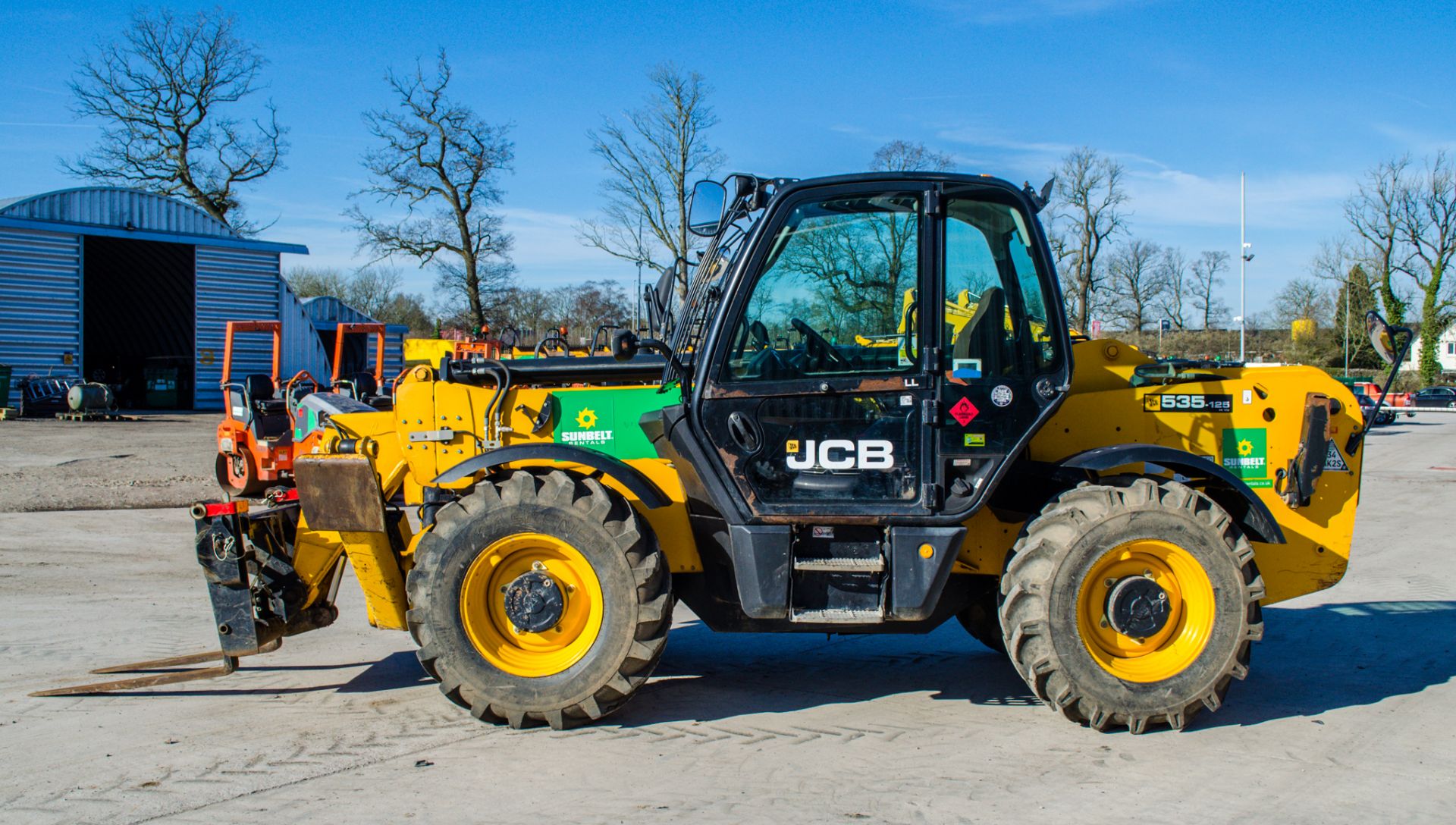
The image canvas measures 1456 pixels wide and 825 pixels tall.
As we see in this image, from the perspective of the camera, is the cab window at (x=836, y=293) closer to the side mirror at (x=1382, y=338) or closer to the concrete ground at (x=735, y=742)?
the concrete ground at (x=735, y=742)

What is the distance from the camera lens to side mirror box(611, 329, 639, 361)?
436cm

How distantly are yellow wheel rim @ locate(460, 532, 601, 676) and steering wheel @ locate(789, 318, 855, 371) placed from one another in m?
1.38

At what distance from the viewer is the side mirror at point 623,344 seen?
4355 millimetres

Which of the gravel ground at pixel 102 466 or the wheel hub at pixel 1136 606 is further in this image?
the gravel ground at pixel 102 466

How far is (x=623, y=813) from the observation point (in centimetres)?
386

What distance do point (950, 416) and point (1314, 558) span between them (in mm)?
2130

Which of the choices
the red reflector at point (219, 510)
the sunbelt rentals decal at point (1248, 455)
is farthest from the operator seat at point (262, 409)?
the sunbelt rentals decal at point (1248, 455)

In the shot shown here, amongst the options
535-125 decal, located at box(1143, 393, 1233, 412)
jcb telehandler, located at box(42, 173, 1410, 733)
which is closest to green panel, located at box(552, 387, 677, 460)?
jcb telehandler, located at box(42, 173, 1410, 733)

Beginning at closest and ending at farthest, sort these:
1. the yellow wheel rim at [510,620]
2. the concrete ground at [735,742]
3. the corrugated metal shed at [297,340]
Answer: the concrete ground at [735,742] → the yellow wheel rim at [510,620] → the corrugated metal shed at [297,340]

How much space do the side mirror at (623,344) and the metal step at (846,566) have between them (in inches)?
48.7

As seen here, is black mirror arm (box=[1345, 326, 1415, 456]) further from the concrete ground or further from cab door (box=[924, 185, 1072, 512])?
cab door (box=[924, 185, 1072, 512])

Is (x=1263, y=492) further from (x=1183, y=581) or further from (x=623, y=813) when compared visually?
(x=623, y=813)

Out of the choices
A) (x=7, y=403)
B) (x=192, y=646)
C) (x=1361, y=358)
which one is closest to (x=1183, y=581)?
(x=192, y=646)

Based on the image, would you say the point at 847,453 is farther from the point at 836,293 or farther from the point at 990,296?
the point at 990,296
